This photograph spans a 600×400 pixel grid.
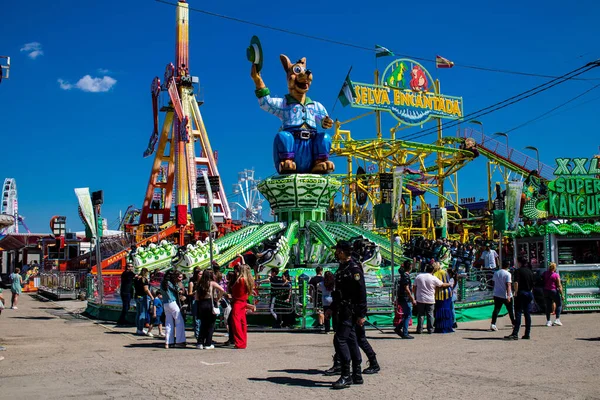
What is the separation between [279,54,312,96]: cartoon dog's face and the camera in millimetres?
18359

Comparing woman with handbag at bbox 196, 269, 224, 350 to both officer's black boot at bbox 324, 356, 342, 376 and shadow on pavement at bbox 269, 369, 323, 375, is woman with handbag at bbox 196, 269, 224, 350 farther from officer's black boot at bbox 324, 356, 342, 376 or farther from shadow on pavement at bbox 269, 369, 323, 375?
officer's black boot at bbox 324, 356, 342, 376

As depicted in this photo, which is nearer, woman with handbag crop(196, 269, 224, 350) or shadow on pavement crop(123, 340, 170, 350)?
woman with handbag crop(196, 269, 224, 350)

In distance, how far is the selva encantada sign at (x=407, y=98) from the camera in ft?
108

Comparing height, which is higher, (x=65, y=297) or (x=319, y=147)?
(x=319, y=147)

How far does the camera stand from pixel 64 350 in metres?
10.9

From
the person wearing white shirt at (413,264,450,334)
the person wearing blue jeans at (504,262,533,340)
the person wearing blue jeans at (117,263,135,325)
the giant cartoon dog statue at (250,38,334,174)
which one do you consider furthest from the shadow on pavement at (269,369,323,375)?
the giant cartoon dog statue at (250,38,334,174)

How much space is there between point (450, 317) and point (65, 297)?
1742 cm

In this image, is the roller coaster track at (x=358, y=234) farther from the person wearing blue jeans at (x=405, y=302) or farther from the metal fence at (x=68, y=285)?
the metal fence at (x=68, y=285)

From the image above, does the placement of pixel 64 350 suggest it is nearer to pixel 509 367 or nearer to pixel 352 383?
pixel 352 383

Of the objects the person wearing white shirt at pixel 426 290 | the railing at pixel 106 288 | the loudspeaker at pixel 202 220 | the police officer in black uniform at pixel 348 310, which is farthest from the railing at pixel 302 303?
the police officer in black uniform at pixel 348 310

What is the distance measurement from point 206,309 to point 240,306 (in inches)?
22.8

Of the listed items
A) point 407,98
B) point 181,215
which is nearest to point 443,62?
point 407,98

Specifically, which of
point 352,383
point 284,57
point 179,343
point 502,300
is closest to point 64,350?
point 179,343

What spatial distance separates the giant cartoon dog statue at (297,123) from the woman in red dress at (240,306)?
7.66 meters
